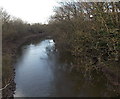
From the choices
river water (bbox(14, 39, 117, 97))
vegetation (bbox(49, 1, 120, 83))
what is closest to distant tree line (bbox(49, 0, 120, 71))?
vegetation (bbox(49, 1, 120, 83))

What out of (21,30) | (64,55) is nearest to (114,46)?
(64,55)

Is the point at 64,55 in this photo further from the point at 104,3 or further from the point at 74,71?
the point at 104,3

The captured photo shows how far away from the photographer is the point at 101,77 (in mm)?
17547

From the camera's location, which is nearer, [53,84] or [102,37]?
[102,37]

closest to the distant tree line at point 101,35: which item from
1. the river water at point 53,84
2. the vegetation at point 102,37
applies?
the vegetation at point 102,37

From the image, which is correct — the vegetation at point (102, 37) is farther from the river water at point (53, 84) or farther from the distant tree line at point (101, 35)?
the river water at point (53, 84)

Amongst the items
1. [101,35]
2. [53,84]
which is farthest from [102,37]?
[53,84]

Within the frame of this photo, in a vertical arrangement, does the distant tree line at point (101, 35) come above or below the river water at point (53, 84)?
above

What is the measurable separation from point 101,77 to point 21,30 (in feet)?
110

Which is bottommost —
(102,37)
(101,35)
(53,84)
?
(53,84)

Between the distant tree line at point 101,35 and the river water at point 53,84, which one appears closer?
→ the distant tree line at point 101,35

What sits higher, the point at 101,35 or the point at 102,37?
the point at 101,35

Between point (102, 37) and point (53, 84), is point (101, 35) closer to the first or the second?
point (102, 37)

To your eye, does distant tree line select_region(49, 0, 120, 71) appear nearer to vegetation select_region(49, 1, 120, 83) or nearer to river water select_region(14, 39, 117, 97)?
vegetation select_region(49, 1, 120, 83)
